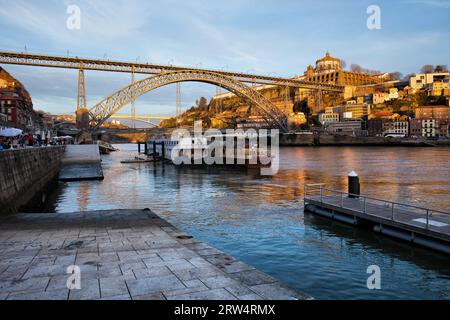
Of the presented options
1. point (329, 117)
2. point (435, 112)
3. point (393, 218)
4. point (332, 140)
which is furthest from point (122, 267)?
point (329, 117)

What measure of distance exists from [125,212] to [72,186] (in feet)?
45.8

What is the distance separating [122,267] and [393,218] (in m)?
7.70

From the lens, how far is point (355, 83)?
500ft

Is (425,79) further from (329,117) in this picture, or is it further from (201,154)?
(201,154)

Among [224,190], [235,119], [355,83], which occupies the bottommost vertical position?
[224,190]

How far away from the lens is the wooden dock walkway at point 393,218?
31.2ft

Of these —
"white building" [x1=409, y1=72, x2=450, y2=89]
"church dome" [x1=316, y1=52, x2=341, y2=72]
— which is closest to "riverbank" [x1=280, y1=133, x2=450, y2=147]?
"white building" [x1=409, y1=72, x2=450, y2=89]

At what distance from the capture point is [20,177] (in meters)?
16.2

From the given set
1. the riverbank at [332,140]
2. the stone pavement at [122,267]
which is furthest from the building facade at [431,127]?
the stone pavement at [122,267]

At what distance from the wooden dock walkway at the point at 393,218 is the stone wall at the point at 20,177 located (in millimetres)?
10226

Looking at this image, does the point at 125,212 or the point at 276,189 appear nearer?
the point at 125,212

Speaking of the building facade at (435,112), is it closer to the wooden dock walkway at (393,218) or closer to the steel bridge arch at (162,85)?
the steel bridge arch at (162,85)
